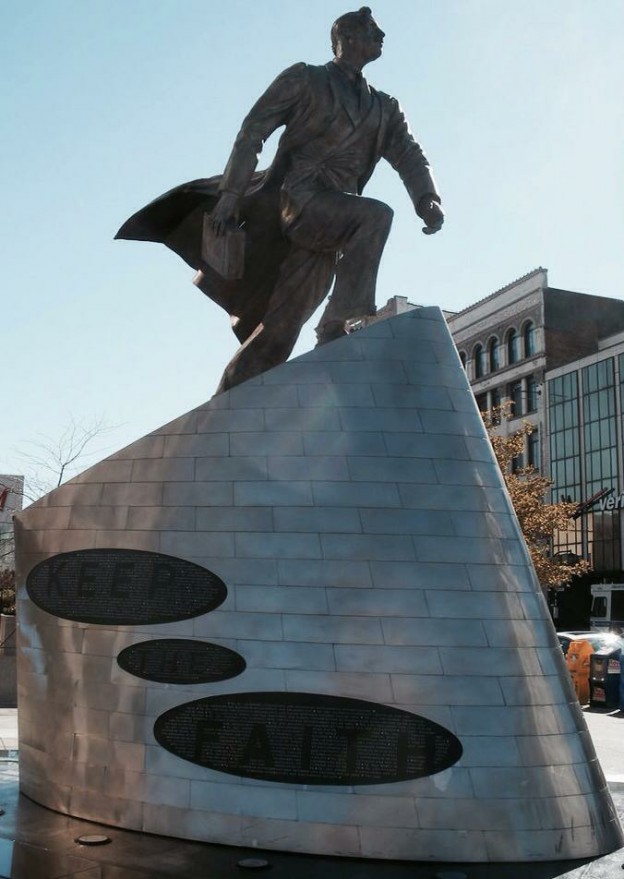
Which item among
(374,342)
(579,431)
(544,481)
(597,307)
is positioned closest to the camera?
(374,342)

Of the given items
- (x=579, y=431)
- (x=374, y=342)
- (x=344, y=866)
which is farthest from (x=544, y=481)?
(x=344, y=866)

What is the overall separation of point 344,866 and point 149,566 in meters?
2.46

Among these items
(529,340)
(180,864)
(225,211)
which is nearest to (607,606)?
(529,340)

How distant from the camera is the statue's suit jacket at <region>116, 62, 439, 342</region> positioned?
859 centimetres

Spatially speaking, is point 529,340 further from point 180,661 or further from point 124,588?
point 180,661

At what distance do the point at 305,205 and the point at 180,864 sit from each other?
18.3ft

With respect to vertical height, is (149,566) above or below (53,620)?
above

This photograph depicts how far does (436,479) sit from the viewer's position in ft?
22.9

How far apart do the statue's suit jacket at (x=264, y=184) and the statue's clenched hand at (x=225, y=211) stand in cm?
7

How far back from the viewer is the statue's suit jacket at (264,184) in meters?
8.59

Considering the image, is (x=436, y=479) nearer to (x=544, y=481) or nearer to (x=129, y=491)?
(x=129, y=491)

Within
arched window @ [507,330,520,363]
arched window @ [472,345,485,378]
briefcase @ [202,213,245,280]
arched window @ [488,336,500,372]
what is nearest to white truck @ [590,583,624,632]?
arched window @ [507,330,520,363]

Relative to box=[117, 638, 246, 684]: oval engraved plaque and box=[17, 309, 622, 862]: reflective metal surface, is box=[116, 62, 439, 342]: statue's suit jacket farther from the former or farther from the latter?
box=[117, 638, 246, 684]: oval engraved plaque

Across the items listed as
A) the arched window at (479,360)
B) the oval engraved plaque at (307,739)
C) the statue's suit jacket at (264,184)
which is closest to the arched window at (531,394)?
the arched window at (479,360)
